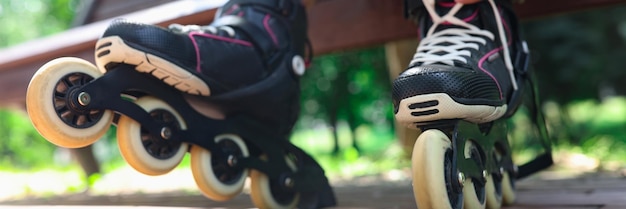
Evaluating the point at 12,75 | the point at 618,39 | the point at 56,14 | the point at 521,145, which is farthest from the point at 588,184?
the point at 56,14

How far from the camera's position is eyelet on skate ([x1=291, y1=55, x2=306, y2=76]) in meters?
1.32

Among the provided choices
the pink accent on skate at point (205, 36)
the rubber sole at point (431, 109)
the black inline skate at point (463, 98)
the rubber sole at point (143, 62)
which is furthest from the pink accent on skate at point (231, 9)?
the rubber sole at point (431, 109)

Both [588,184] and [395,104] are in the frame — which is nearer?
[395,104]

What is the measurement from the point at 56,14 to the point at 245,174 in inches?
383

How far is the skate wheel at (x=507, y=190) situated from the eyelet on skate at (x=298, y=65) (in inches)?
18.6

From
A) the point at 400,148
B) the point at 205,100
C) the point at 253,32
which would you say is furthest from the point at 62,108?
the point at 400,148

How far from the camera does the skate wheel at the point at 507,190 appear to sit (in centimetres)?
113

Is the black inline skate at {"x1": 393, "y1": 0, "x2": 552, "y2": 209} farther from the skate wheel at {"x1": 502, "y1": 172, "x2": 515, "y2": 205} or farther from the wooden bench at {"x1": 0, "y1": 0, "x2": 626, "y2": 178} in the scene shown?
the wooden bench at {"x1": 0, "y1": 0, "x2": 626, "y2": 178}

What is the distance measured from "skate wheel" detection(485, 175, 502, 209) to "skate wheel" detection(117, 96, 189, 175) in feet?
1.71

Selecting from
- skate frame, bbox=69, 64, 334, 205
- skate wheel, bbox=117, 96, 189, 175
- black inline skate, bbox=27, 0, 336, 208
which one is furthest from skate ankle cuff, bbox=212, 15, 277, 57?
skate wheel, bbox=117, 96, 189, 175

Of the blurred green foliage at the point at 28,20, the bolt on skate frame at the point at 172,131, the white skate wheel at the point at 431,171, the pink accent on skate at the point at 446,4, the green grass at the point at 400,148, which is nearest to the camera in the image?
the white skate wheel at the point at 431,171

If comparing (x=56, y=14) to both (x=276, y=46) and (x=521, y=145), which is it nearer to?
(x=521, y=145)

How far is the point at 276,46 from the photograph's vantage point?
1.29 meters

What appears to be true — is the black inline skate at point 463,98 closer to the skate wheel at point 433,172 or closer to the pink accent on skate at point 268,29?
the skate wheel at point 433,172
